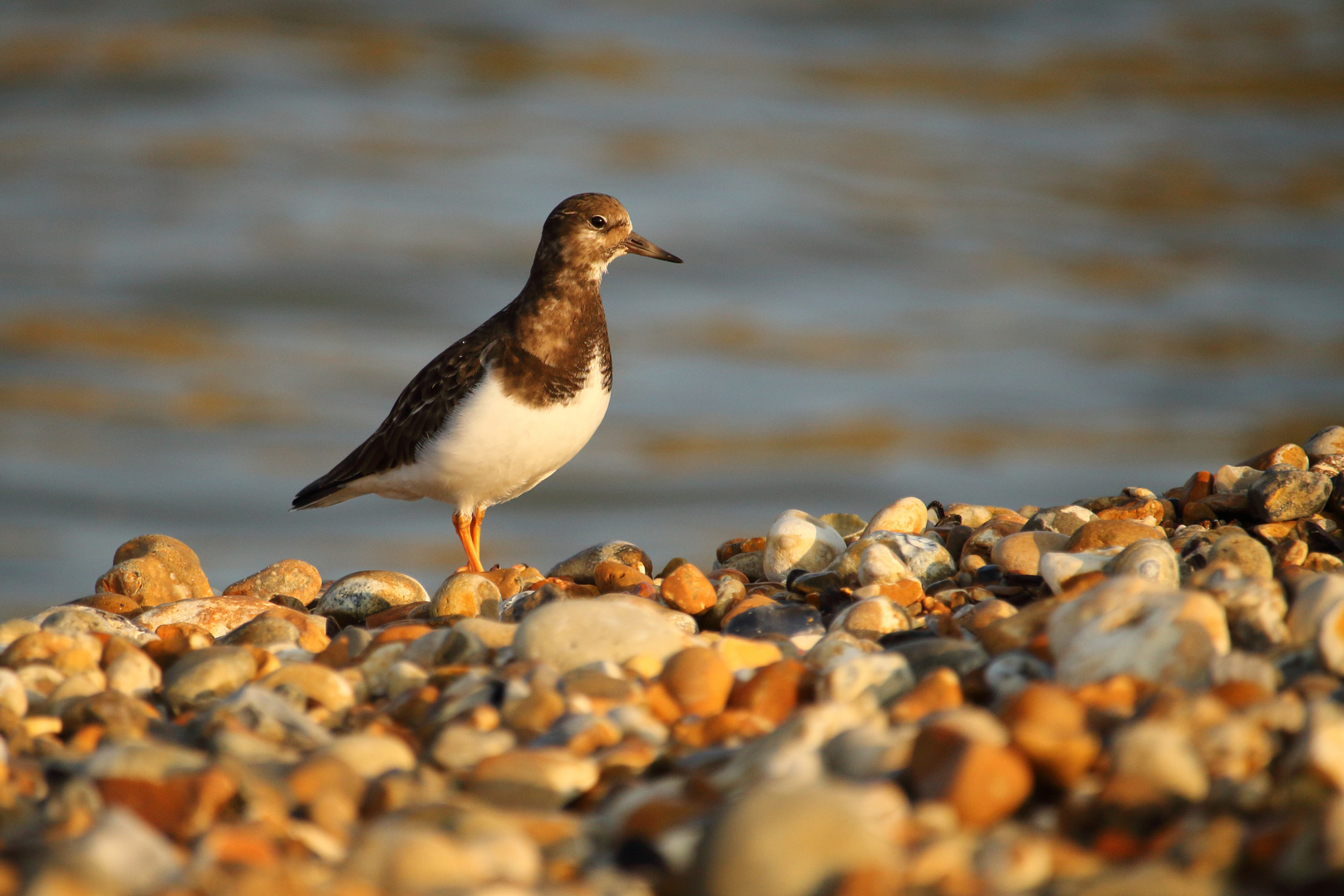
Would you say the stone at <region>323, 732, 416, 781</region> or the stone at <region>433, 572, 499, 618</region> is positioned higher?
the stone at <region>433, 572, 499, 618</region>

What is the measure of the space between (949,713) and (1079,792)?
23 centimetres

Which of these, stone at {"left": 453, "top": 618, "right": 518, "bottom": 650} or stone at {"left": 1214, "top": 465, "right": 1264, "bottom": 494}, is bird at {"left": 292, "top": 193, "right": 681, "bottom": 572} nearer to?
stone at {"left": 453, "top": 618, "right": 518, "bottom": 650}

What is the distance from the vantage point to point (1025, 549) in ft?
11.6

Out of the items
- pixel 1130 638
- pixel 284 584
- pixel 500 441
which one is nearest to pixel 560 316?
pixel 500 441

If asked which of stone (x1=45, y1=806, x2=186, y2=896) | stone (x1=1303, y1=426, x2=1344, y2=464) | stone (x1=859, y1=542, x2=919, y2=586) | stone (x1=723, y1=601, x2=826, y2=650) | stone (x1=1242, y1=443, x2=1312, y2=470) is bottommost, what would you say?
stone (x1=45, y1=806, x2=186, y2=896)

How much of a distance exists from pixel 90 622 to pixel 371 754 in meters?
1.55

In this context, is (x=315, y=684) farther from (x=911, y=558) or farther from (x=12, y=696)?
(x=911, y=558)

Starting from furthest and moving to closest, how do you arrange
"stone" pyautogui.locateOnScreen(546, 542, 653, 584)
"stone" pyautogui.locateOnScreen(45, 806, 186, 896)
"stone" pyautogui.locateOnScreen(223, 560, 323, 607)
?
"stone" pyautogui.locateOnScreen(223, 560, 323, 607) < "stone" pyautogui.locateOnScreen(546, 542, 653, 584) < "stone" pyautogui.locateOnScreen(45, 806, 186, 896)

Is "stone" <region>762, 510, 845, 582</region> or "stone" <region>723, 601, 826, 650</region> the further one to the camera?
"stone" <region>762, 510, 845, 582</region>

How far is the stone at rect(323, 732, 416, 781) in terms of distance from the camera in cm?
221

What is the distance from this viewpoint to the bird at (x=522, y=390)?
4.80m

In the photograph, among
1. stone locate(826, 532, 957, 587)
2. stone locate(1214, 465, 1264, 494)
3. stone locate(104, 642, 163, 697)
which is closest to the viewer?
stone locate(104, 642, 163, 697)

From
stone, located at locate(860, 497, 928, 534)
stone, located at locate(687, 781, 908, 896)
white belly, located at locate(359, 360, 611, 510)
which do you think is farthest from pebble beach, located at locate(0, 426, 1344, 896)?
white belly, located at locate(359, 360, 611, 510)

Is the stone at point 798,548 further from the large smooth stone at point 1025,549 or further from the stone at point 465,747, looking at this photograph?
the stone at point 465,747
